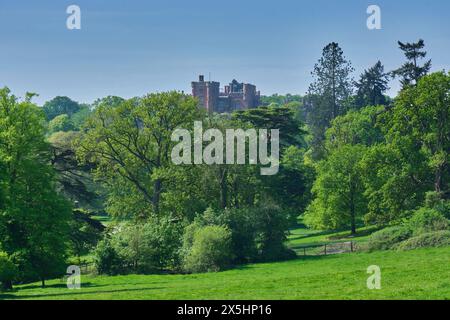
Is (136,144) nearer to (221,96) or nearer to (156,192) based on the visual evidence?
(156,192)

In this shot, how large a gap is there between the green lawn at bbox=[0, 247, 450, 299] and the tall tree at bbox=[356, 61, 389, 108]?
54.5 meters

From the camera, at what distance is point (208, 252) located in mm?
46000

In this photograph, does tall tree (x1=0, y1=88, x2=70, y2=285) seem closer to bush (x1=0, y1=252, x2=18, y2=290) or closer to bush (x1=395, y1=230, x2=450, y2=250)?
bush (x1=0, y1=252, x2=18, y2=290)

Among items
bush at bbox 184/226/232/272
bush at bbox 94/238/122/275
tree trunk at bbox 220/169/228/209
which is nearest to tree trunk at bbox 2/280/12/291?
bush at bbox 94/238/122/275

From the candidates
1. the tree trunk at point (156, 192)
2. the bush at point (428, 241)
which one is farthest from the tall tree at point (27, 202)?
the bush at point (428, 241)

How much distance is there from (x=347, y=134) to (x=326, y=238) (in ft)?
81.6

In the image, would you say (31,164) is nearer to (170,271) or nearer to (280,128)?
(170,271)

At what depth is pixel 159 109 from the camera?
58531 mm

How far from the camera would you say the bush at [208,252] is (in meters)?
46.0

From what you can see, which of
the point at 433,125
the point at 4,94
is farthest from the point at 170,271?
the point at 433,125

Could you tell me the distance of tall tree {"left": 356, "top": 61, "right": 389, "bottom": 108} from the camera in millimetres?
98250

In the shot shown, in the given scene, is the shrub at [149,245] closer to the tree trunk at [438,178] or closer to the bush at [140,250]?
the bush at [140,250]

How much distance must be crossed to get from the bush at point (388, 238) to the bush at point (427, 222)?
562 millimetres

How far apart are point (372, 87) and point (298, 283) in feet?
238
